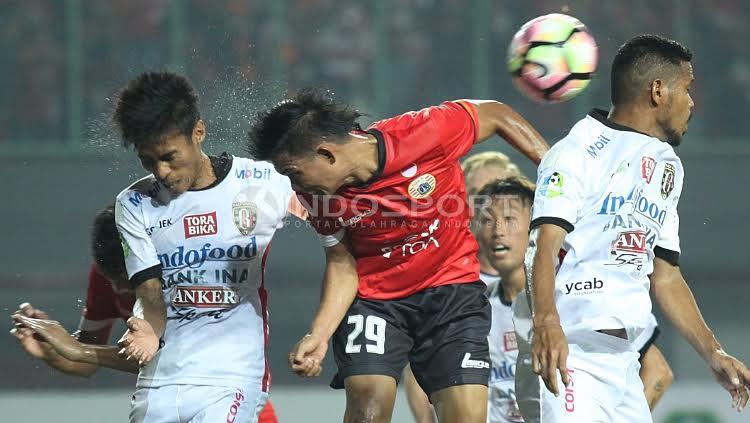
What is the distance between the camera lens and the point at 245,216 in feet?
15.2

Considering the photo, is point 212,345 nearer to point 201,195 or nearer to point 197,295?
point 197,295

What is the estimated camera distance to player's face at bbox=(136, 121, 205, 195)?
432 centimetres

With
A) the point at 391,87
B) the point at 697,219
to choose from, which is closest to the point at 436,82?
the point at 391,87

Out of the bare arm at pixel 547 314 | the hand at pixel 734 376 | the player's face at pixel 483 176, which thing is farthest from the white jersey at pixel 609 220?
the player's face at pixel 483 176

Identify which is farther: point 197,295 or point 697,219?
point 697,219

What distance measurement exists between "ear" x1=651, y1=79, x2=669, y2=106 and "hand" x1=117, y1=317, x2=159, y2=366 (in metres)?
2.04

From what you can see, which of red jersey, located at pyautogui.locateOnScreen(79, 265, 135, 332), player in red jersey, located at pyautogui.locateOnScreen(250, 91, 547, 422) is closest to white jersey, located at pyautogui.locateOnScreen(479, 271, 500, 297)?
player in red jersey, located at pyautogui.locateOnScreen(250, 91, 547, 422)

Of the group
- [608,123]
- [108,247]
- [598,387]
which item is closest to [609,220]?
[608,123]

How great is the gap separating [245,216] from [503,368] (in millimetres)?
1738

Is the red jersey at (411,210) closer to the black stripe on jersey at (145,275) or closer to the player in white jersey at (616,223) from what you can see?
the player in white jersey at (616,223)

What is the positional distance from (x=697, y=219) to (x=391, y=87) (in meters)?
3.53

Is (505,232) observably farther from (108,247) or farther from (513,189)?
(108,247)

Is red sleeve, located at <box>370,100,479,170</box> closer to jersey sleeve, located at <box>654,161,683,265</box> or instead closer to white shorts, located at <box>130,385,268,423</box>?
jersey sleeve, located at <box>654,161,683,265</box>

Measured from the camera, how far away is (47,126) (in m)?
12.8
